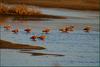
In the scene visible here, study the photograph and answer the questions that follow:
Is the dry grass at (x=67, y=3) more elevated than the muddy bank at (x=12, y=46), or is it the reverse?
the dry grass at (x=67, y=3)

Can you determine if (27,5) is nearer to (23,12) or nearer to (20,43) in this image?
(23,12)

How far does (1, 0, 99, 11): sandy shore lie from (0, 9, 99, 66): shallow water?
0.14ft

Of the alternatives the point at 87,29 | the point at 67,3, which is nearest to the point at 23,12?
the point at 67,3

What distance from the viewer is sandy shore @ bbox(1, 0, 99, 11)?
3396 mm

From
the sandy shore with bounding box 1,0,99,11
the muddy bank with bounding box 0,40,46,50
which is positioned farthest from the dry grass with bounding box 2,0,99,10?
the muddy bank with bounding box 0,40,46,50

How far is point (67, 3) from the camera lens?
341 cm

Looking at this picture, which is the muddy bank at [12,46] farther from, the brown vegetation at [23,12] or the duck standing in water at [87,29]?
the duck standing in water at [87,29]

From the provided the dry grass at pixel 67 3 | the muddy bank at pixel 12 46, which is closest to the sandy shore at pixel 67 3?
the dry grass at pixel 67 3

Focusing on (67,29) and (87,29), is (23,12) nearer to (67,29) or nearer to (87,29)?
(67,29)

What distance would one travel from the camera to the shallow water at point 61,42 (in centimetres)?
323

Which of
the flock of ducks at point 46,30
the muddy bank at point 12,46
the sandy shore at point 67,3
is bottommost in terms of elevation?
the muddy bank at point 12,46

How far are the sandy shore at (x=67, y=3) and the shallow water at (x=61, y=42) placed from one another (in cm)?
4

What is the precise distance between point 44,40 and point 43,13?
0.24 metres

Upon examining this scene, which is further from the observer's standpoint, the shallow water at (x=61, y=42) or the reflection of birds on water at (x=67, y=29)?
the reflection of birds on water at (x=67, y=29)
